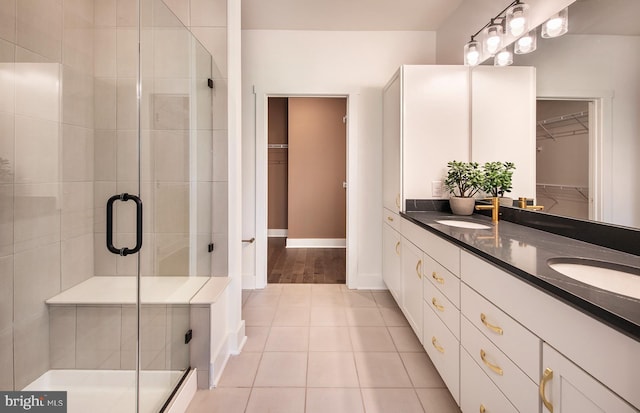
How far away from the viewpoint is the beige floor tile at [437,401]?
5.00ft

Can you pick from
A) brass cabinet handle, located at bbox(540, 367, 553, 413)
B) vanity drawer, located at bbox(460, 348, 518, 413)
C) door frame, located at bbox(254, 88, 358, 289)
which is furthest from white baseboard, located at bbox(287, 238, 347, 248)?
brass cabinet handle, located at bbox(540, 367, 553, 413)

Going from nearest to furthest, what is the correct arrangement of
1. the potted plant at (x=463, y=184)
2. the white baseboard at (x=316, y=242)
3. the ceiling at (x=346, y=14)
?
1. the potted plant at (x=463, y=184)
2. the ceiling at (x=346, y=14)
3. the white baseboard at (x=316, y=242)

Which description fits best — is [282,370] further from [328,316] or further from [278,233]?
[278,233]

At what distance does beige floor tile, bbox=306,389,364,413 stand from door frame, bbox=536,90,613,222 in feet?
4.53

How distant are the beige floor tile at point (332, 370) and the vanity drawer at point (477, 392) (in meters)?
0.61

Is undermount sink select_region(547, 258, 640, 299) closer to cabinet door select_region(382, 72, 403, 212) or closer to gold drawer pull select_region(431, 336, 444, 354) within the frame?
gold drawer pull select_region(431, 336, 444, 354)

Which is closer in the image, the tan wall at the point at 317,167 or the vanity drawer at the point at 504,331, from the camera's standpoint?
the vanity drawer at the point at 504,331

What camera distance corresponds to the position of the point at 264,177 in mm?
3225

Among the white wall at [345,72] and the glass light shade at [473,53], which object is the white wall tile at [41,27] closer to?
the white wall at [345,72]

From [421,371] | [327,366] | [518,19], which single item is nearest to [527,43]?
[518,19]

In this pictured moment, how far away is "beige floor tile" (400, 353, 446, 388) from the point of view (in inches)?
67.8

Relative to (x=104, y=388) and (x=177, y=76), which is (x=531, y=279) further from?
(x=177, y=76)

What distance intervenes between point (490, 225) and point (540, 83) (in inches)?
32.8

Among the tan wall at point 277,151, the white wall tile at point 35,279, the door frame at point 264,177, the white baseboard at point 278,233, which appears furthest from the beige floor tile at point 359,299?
the tan wall at point 277,151
